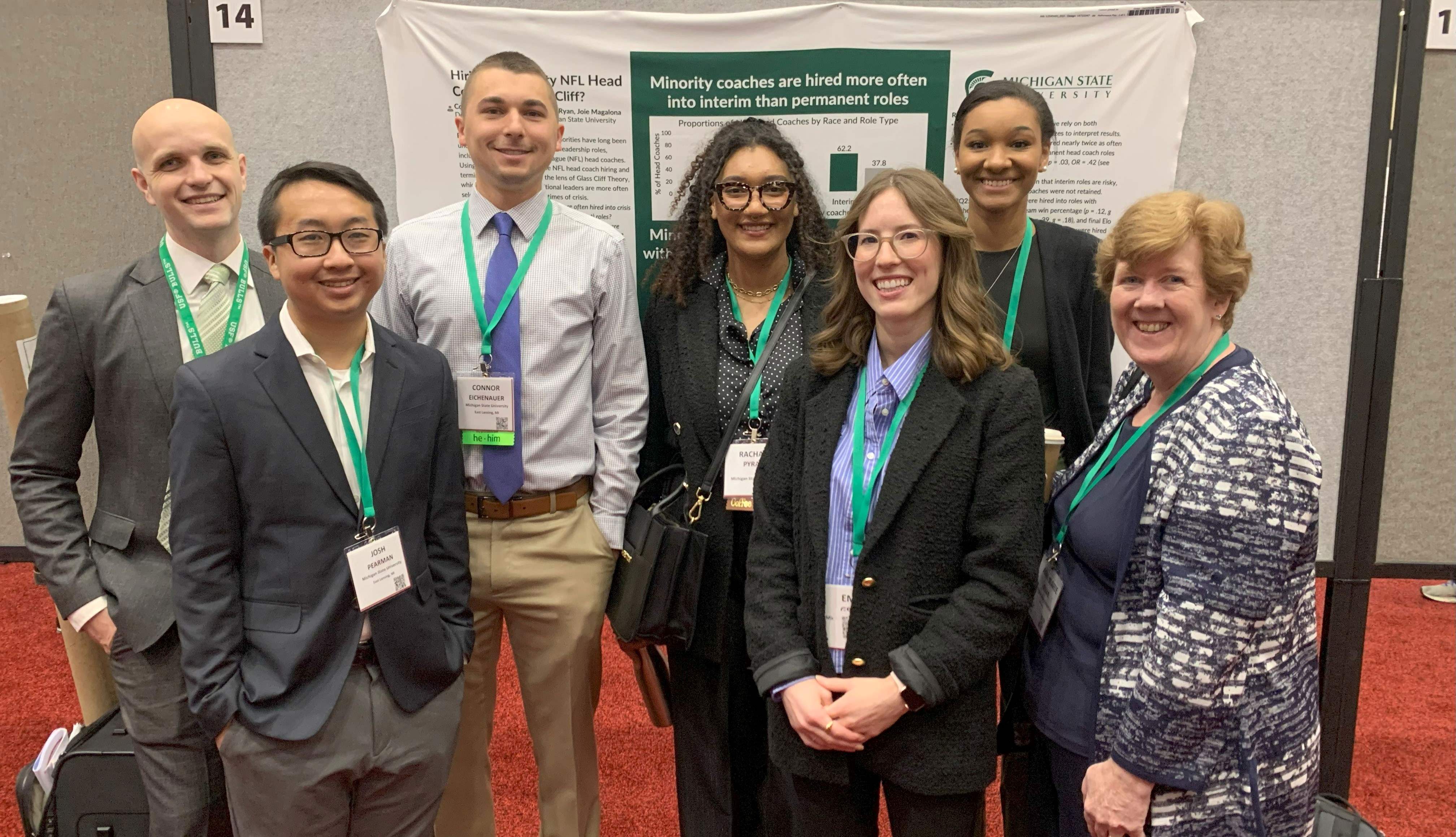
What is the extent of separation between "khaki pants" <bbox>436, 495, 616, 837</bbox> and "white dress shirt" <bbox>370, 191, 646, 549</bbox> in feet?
0.31

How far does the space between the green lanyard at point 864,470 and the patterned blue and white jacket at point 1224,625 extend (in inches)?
16.0

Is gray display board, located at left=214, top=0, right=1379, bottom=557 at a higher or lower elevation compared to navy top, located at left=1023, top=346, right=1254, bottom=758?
higher

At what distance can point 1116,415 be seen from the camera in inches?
63.8

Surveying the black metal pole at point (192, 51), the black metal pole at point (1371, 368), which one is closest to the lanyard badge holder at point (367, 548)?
the black metal pole at point (192, 51)

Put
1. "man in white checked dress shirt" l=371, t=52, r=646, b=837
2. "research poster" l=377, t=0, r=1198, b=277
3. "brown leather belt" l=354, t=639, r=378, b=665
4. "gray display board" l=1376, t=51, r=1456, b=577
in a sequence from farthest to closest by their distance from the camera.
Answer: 1. "gray display board" l=1376, t=51, r=1456, b=577
2. "research poster" l=377, t=0, r=1198, b=277
3. "man in white checked dress shirt" l=371, t=52, r=646, b=837
4. "brown leather belt" l=354, t=639, r=378, b=665

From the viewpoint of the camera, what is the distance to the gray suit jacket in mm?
1809

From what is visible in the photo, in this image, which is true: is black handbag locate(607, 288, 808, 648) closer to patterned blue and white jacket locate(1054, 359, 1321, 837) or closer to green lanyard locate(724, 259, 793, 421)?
green lanyard locate(724, 259, 793, 421)

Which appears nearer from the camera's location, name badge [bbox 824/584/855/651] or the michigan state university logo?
name badge [bbox 824/584/855/651]

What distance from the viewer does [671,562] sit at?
6.57 feet

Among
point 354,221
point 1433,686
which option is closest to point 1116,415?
point 354,221

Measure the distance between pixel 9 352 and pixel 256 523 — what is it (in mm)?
1216

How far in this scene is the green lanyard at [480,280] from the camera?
2.04m

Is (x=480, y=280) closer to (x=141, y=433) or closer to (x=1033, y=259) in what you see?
(x=141, y=433)

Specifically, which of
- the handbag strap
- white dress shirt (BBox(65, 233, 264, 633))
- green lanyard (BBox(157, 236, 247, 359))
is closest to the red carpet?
the handbag strap
